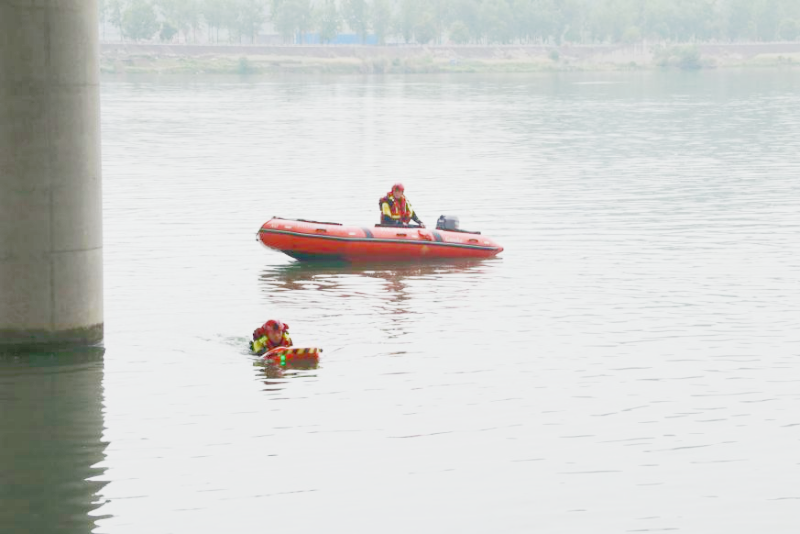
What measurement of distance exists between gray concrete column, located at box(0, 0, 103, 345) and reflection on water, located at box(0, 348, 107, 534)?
0.51 meters

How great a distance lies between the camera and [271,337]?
1973cm

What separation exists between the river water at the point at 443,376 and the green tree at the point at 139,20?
153699 mm

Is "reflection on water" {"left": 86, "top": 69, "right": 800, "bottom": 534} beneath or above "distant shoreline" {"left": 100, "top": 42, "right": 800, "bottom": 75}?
beneath

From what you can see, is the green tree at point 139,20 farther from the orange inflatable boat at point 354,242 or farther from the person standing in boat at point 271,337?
the person standing in boat at point 271,337

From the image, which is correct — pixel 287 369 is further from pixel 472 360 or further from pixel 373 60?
pixel 373 60

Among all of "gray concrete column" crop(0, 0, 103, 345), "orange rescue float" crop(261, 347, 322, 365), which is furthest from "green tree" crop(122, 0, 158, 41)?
"gray concrete column" crop(0, 0, 103, 345)

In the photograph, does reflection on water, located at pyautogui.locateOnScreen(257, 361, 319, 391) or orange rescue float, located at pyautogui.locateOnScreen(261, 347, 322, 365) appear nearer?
reflection on water, located at pyautogui.locateOnScreen(257, 361, 319, 391)

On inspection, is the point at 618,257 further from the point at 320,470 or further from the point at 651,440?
the point at 320,470

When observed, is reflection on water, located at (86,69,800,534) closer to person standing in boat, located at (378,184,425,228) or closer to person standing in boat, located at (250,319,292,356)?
person standing in boat, located at (250,319,292,356)

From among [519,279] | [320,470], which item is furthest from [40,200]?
[519,279]

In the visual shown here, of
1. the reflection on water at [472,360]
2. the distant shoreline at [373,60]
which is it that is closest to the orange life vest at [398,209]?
the reflection on water at [472,360]

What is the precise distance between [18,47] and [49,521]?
258 inches

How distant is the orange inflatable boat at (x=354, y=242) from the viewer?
28203mm

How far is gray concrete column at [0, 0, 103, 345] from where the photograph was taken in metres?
17.2
